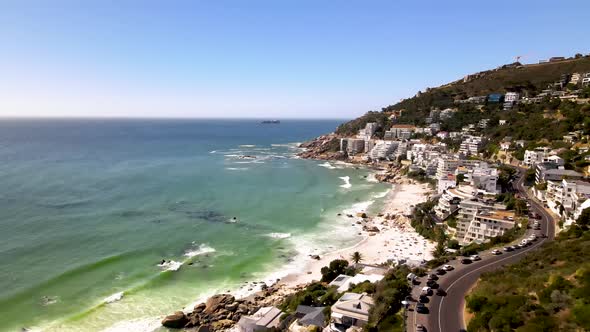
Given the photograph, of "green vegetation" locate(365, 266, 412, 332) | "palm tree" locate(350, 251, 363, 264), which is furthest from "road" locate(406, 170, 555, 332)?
"palm tree" locate(350, 251, 363, 264)

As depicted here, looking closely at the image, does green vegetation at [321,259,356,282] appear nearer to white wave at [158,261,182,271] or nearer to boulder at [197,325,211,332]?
boulder at [197,325,211,332]

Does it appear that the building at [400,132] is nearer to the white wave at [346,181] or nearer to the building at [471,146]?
the building at [471,146]

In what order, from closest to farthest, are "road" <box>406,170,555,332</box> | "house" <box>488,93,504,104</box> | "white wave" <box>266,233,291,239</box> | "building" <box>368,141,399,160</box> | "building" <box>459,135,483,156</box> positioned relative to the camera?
1. "road" <box>406,170,555,332</box>
2. "white wave" <box>266,233,291,239</box>
3. "building" <box>459,135,483,156</box>
4. "building" <box>368,141,399,160</box>
5. "house" <box>488,93,504,104</box>

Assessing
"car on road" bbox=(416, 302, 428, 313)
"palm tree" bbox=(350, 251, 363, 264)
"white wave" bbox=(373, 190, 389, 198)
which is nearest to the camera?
"car on road" bbox=(416, 302, 428, 313)

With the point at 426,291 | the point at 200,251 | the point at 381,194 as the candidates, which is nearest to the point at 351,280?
the point at 426,291

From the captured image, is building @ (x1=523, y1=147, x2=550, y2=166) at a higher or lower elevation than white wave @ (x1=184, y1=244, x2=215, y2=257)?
higher

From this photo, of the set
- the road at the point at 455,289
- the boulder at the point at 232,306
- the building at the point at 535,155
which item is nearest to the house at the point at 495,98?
the building at the point at 535,155

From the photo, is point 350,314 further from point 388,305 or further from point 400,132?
point 400,132
